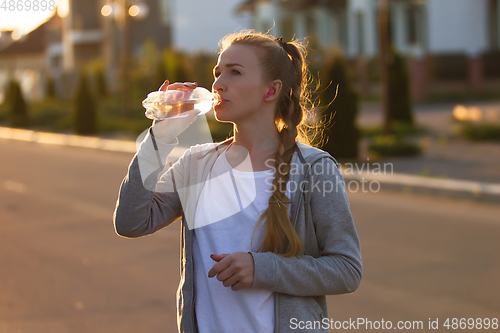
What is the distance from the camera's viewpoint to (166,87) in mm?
2096

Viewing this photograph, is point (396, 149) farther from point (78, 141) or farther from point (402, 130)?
point (78, 141)

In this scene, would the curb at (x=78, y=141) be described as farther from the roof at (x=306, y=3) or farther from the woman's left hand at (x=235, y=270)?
the roof at (x=306, y=3)

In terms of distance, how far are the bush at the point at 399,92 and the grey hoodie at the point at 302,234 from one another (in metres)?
18.6

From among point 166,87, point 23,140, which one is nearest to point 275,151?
point 166,87

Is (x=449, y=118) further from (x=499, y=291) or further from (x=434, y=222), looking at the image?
(x=499, y=291)

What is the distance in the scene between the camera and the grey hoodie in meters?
2.05

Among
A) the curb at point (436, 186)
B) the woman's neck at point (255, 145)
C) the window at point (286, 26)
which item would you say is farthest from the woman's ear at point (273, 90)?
the window at point (286, 26)

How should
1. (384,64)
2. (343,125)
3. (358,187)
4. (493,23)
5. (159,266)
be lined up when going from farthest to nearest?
(493,23)
(384,64)
(343,125)
(358,187)
(159,266)

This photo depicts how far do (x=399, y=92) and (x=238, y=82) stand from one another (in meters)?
19.0

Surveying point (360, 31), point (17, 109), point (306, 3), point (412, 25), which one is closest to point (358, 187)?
point (17, 109)

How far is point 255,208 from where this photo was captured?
215cm

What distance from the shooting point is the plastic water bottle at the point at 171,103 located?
205 centimetres

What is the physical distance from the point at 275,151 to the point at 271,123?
11 centimetres

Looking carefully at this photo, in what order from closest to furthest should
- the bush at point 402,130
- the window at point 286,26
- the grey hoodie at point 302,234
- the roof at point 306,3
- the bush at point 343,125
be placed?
1. the grey hoodie at point 302,234
2. the bush at point 343,125
3. the bush at point 402,130
4. the roof at point 306,3
5. the window at point 286,26
